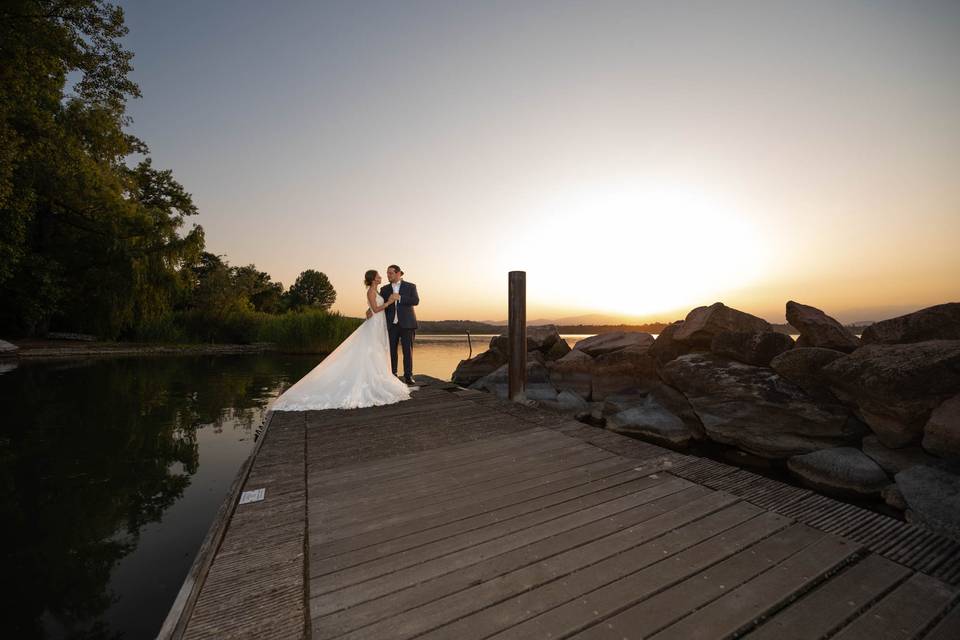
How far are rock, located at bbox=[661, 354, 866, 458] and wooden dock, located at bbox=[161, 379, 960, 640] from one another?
3.14 m

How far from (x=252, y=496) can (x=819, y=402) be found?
23.2 feet

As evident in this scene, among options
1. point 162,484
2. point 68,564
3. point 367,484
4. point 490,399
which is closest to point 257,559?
point 367,484

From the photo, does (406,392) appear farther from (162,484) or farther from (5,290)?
(5,290)

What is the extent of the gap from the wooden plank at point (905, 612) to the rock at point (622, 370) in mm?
7283

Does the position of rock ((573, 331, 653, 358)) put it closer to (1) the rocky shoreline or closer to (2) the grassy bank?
(1) the rocky shoreline

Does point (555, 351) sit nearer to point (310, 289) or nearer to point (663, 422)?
point (663, 422)

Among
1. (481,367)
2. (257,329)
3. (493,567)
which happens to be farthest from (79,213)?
(493,567)

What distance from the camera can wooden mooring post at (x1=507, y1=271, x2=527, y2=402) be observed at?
7492 mm

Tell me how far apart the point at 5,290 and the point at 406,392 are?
28924mm

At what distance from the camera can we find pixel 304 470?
3934 millimetres

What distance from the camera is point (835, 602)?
6.71 feet

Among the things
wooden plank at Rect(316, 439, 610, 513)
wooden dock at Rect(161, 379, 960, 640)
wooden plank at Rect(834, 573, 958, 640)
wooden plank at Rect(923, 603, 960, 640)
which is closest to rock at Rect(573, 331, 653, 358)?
wooden plank at Rect(316, 439, 610, 513)

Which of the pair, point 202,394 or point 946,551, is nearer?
point 946,551

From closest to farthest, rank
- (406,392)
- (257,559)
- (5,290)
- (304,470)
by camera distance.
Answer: (257,559)
(304,470)
(406,392)
(5,290)
